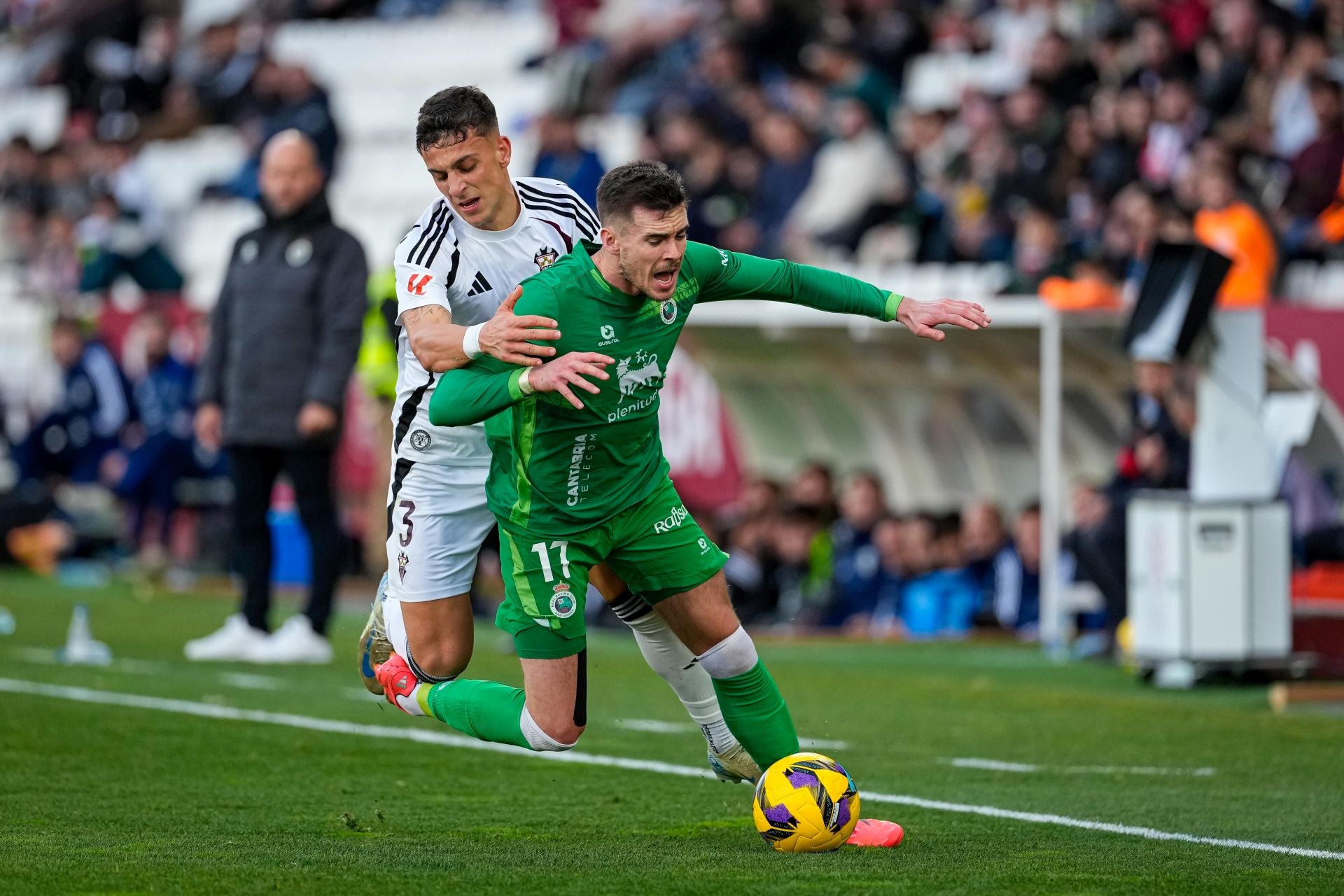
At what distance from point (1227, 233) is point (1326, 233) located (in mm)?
793

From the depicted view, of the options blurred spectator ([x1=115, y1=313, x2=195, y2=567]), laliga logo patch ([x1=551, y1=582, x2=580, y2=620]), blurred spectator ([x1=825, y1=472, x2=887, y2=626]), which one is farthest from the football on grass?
blurred spectator ([x1=115, y1=313, x2=195, y2=567])

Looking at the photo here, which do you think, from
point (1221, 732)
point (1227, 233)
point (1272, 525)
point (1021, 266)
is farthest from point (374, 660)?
point (1021, 266)

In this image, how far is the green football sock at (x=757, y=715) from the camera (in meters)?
5.75

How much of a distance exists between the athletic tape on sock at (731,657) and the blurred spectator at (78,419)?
13.0 m

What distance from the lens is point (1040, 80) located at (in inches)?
604

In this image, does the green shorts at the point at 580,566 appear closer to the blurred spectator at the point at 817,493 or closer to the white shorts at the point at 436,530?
the white shorts at the point at 436,530

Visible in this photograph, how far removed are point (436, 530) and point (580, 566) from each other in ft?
3.43

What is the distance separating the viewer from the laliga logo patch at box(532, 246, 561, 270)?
6234mm

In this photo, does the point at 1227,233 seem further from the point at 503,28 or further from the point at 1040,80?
the point at 503,28

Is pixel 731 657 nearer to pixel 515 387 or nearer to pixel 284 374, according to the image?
pixel 515 387

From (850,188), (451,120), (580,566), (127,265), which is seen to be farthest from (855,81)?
(580,566)

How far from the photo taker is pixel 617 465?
5.68 metres

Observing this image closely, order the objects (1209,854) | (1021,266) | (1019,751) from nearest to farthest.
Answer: (1209,854) → (1019,751) → (1021,266)

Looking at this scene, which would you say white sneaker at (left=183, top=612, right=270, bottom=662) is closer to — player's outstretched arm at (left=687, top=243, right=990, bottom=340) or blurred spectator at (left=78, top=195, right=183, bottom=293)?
player's outstretched arm at (left=687, top=243, right=990, bottom=340)
